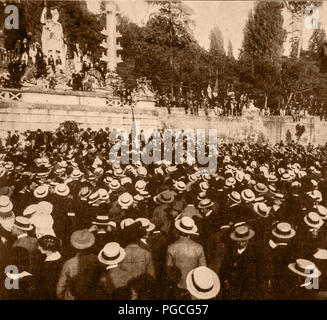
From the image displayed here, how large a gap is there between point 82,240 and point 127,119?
563 centimetres

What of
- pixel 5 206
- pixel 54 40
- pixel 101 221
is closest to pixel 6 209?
pixel 5 206

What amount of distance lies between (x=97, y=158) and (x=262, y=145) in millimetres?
5027

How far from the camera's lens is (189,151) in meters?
7.44

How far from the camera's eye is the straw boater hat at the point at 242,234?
12.8 ft

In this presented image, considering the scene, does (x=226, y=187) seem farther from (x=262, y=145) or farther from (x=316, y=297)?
(x=262, y=145)

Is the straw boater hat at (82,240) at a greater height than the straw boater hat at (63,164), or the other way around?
the straw boater hat at (63,164)

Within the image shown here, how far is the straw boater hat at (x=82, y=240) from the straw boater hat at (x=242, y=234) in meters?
1.65

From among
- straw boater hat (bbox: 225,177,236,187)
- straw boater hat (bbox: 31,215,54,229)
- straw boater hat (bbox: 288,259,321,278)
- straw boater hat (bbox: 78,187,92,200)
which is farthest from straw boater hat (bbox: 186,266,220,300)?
straw boater hat (bbox: 225,177,236,187)

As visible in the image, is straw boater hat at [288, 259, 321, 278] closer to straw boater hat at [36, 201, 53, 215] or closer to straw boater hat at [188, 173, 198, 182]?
straw boater hat at [188, 173, 198, 182]

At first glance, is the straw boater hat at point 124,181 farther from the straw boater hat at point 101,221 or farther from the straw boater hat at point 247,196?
the straw boater hat at point 247,196

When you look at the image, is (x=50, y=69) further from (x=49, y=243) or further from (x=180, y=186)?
(x=49, y=243)

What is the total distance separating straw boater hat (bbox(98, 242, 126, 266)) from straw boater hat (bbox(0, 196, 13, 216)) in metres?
1.88

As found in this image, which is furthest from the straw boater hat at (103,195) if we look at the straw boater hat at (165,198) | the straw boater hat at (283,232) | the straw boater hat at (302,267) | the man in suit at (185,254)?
the straw boater hat at (302,267)

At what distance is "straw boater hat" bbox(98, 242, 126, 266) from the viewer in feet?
10.9
